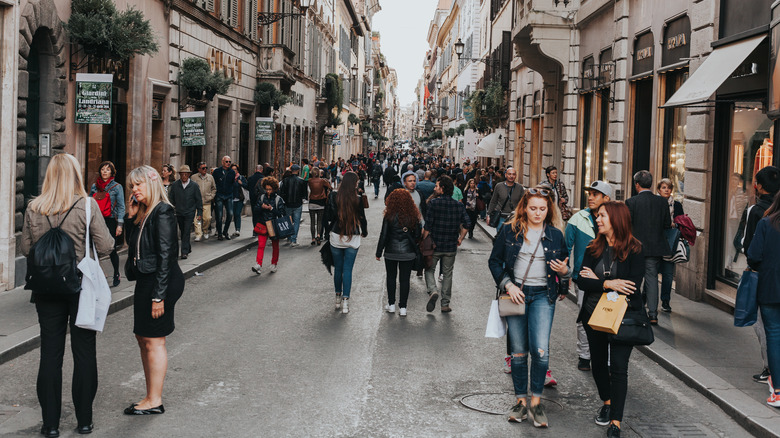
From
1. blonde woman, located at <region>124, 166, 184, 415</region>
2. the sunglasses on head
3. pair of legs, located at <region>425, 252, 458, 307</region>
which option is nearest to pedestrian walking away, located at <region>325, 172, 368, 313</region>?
pair of legs, located at <region>425, 252, 458, 307</region>

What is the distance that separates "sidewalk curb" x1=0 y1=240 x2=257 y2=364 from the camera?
26.4ft

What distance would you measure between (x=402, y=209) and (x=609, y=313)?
496 centimetres

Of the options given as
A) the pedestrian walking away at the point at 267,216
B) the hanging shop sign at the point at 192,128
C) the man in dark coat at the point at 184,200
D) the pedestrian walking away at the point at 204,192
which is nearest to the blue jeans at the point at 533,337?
the pedestrian walking away at the point at 267,216

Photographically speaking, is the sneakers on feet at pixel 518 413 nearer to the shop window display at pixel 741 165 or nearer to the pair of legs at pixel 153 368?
the pair of legs at pixel 153 368

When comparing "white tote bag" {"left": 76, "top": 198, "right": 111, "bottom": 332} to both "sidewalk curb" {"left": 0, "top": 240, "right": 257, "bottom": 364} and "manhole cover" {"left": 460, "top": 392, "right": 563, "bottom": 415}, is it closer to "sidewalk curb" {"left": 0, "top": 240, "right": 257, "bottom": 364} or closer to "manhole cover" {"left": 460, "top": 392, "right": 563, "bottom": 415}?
"sidewalk curb" {"left": 0, "top": 240, "right": 257, "bottom": 364}

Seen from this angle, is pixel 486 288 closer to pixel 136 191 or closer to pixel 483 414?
A: pixel 483 414

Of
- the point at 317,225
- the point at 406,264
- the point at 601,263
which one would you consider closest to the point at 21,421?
the point at 601,263

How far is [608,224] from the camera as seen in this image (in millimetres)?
6125

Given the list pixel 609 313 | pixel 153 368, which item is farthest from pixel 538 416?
pixel 153 368

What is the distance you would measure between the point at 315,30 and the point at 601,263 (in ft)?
137

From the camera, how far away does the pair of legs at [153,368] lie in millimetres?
6297

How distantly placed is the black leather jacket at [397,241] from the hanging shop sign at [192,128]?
9.61 meters

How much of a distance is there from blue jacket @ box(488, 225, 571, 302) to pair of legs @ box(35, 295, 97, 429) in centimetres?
296

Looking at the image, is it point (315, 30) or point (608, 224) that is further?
point (315, 30)
